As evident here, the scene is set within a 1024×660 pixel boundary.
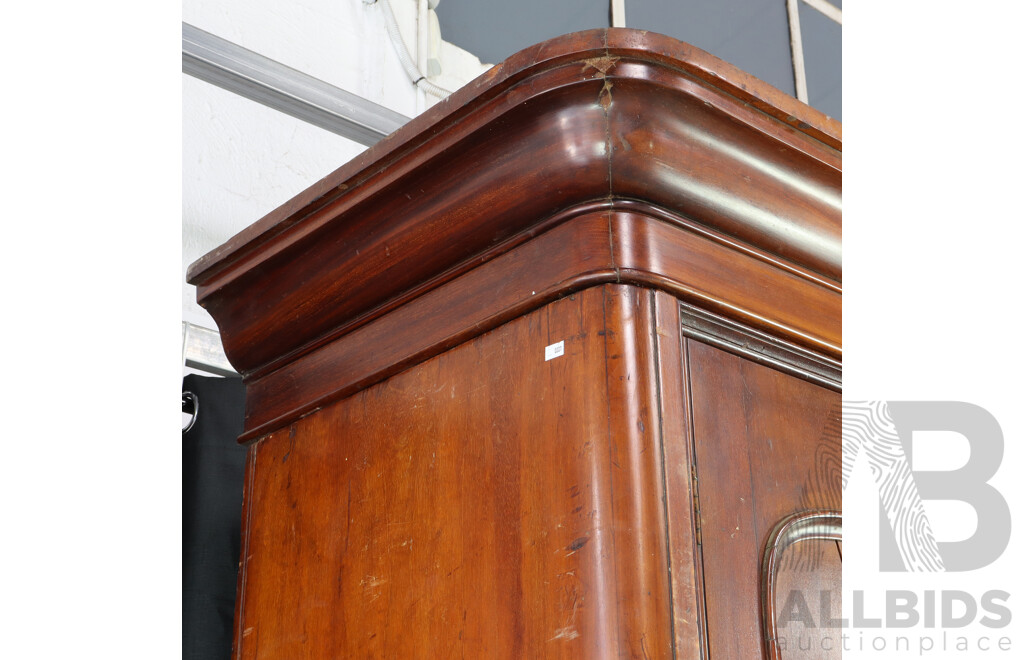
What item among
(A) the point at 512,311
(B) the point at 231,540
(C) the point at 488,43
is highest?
(C) the point at 488,43

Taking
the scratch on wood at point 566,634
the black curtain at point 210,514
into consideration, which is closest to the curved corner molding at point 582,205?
the scratch on wood at point 566,634

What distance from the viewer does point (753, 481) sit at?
34.9 inches

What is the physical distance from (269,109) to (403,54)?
0.28 meters

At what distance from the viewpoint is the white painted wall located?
1634mm

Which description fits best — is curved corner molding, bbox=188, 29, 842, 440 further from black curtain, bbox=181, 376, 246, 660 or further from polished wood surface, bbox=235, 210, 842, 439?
black curtain, bbox=181, 376, 246, 660

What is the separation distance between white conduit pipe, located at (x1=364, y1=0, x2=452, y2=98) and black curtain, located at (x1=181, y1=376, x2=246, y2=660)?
710mm

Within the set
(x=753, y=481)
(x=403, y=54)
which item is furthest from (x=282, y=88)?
(x=753, y=481)

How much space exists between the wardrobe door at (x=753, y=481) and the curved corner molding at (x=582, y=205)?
0.17 feet

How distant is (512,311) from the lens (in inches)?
36.2

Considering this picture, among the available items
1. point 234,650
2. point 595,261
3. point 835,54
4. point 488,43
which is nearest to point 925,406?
point 595,261

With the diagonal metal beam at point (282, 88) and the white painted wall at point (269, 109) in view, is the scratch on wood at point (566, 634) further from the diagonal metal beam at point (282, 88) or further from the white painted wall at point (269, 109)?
the diagonal metal beam at point (282, 88)

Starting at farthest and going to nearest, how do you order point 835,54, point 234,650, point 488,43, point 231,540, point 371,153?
point 835,54, point 488,43, point 231,540, point 234,650, point 371,153
